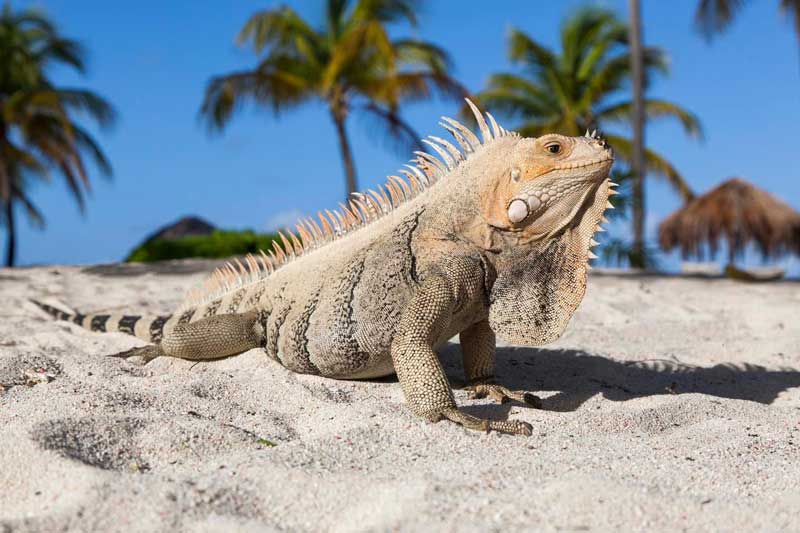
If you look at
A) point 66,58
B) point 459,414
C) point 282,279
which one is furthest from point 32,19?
point 459,414

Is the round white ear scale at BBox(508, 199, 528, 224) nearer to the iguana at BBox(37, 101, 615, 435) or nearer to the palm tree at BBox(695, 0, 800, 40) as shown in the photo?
the iguana at BBox(37, 101, 615, 435)

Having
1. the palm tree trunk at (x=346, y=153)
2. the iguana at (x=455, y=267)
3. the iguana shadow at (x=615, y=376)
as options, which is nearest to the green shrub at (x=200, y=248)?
the palm tree trunk at (x=346, y=153)

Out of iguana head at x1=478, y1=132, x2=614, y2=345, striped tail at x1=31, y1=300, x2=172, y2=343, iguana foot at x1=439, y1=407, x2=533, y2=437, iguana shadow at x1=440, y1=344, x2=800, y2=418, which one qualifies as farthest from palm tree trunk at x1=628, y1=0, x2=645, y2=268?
iguana foot at x1=439, y1=407, x2=533, y2=437

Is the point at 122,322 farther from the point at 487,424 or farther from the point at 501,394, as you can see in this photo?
the point at 487,424

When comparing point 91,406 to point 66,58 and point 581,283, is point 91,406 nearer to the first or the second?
point 581,283

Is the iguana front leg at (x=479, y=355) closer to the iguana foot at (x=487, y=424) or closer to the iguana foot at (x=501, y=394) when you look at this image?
the iguana foot at (x=501, y=394)

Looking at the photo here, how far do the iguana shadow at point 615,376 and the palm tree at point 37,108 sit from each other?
903 inches

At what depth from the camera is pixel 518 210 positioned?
4500 mm

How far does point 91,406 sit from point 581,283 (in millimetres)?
2899

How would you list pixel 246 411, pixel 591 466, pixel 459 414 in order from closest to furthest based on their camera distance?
pixel 591 466
pixel 459 414
pixel 246 411

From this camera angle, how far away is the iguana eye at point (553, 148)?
4445 millimetres

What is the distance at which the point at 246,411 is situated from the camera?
446 centimetres

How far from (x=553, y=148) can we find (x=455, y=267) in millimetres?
895

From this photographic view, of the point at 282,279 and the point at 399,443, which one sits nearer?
the point at 399,443
